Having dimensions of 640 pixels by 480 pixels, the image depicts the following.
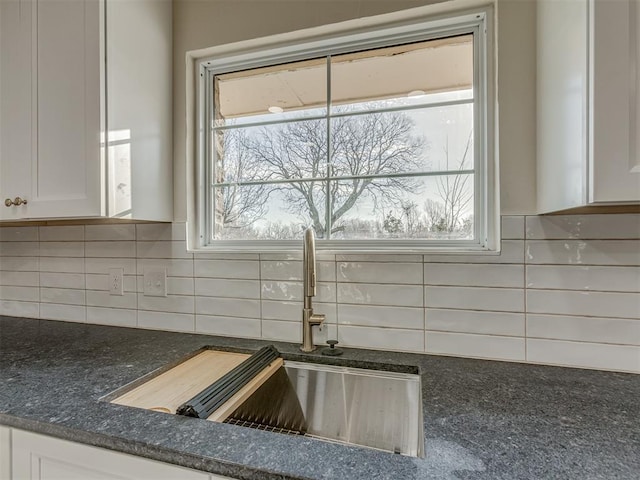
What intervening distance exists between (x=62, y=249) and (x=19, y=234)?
12.1 inches

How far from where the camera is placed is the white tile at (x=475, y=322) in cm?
104

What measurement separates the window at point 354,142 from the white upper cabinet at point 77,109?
0.90 feet

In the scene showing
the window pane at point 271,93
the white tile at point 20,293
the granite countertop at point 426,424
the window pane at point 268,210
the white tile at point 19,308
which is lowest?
the granite countertop at point 426,424

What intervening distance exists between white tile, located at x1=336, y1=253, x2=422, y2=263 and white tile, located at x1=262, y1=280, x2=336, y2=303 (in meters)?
0.11

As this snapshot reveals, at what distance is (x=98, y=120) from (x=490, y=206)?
51.8 inches

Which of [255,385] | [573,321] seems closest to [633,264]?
[573,321]

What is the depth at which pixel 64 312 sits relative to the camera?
5.16 ft

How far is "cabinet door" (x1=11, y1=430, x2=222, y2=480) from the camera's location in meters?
0.63

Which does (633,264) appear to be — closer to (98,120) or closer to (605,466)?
(605,466)

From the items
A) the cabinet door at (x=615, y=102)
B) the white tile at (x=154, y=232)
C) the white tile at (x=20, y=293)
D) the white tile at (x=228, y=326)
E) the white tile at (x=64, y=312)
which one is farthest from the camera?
the white tile at (x=20, y=293)

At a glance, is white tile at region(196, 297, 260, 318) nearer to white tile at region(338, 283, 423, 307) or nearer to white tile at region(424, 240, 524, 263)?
white tile at region(338, 283, 423, 307)

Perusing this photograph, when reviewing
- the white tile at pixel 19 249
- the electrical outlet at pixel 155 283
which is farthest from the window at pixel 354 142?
the white tile at pixel 19 249

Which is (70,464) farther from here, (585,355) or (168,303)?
(585,355)

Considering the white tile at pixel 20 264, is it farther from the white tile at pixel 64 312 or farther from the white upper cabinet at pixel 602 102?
the white upper cabinet at pixel 602 102
